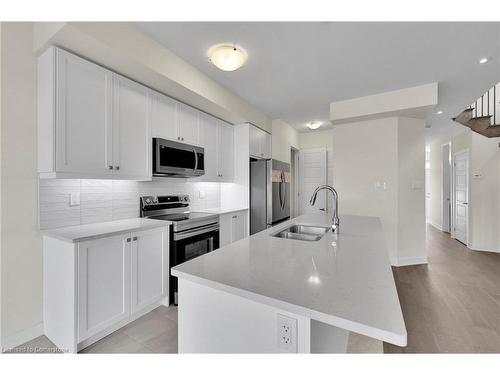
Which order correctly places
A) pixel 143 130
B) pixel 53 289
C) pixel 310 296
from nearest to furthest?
pixel 310 296, pixel 53 289, pixel 143 130

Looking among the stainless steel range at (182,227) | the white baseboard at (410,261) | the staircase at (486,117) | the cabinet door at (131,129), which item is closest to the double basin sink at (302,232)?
the stainless steel range at (182,227)

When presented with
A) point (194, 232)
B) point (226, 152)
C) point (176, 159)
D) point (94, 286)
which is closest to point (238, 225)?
point (194, 232)

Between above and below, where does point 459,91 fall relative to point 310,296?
above

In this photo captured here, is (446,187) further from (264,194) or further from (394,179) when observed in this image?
(264,194)

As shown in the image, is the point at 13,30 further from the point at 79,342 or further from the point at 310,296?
the point at 310,296

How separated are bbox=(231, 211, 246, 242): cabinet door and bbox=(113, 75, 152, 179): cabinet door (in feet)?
4.52

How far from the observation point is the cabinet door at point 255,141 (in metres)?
3.85

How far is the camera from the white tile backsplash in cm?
195

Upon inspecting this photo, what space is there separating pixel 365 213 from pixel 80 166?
384 centimetres

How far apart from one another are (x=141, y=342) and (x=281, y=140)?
3829mm

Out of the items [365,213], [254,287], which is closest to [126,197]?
[254,287]

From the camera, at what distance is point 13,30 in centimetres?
179

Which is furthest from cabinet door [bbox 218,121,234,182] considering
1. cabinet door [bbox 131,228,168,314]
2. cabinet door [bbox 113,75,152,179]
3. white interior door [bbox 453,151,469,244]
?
white interior door [bbox 453,151,469,244]

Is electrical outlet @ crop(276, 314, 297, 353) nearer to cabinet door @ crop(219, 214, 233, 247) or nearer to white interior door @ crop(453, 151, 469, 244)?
cabinet door @ crop(219, 214, 233, 247)
